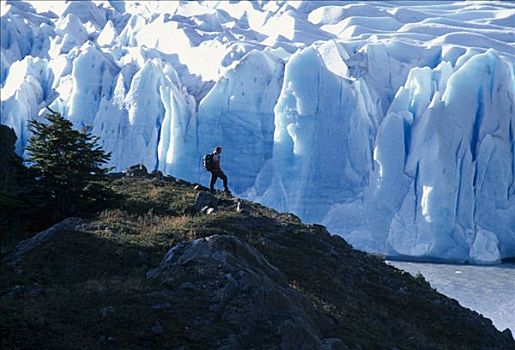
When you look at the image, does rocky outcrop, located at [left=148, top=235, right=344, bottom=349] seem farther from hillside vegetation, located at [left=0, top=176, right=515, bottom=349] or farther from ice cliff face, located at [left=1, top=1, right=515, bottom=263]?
ice cliff face, located at [left=1, top=1, right=515, bottom=263]

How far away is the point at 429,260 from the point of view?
22.6 m

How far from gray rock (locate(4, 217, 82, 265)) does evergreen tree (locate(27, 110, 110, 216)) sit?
867mm

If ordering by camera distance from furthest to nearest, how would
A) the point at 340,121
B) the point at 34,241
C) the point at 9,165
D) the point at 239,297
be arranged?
the point at 340,121
the point at 9,165
the point at 34,241
the point at 239,297

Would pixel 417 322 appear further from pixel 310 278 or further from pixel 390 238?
pixel 390 238

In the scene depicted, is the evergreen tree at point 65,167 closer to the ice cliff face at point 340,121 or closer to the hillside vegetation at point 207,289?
the hillside vegetation at point 207,289

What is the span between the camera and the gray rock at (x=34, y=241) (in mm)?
8211

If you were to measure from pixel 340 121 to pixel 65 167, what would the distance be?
1609 cm

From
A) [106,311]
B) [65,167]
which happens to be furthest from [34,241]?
[106,311]

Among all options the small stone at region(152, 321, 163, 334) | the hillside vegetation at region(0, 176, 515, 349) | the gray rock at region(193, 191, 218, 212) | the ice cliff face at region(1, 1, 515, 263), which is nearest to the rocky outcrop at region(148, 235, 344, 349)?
the hillside vegetation at region(0, 176, 515, 349)

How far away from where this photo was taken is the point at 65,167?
32.7 ft

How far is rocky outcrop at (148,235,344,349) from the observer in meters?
6.23

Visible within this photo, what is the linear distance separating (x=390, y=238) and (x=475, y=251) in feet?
7.71

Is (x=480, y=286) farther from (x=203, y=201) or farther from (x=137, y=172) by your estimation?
(x=203, y=201)

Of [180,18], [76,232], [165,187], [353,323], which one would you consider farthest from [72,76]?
[353,323]
